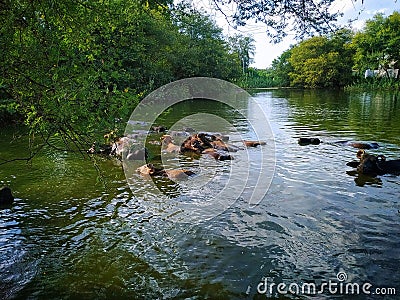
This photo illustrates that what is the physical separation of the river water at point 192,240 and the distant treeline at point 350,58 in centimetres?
4890

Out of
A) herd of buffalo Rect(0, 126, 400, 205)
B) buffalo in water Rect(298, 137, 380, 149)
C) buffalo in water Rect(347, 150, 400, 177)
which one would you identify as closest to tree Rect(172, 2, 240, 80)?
herd of buffalo Rect(0, 126, 400, 205)

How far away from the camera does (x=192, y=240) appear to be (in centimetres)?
619

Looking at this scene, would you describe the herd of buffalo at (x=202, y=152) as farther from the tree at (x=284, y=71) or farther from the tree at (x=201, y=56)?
the tree at (x=284, y=71)

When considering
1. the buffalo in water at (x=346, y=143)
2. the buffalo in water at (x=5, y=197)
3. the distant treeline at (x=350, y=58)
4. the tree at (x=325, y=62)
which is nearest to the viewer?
the buffalo in water at (x=5, y=197)

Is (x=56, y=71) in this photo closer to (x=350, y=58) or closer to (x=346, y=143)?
(x=346, y=143)

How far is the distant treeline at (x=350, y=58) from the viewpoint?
2191 inches

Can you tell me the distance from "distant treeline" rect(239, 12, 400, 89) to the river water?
48904 millimetres

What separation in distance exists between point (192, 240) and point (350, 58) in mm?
68309

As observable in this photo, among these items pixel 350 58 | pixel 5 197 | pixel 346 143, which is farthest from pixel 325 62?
pixel 5 197

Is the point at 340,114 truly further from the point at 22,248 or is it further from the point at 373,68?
the point at 373,68

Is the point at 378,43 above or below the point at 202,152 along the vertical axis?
above

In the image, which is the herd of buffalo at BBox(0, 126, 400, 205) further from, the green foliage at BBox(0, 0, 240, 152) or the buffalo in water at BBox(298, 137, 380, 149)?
the green foliage at BBox(0, 0, 240, 152)

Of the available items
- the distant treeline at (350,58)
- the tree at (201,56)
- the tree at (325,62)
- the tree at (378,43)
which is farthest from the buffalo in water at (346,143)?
the tree at (325,62)

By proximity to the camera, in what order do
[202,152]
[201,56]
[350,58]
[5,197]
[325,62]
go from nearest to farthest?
[5,197] < [202,152] < [201,56] < [325,62] < [350,58]
